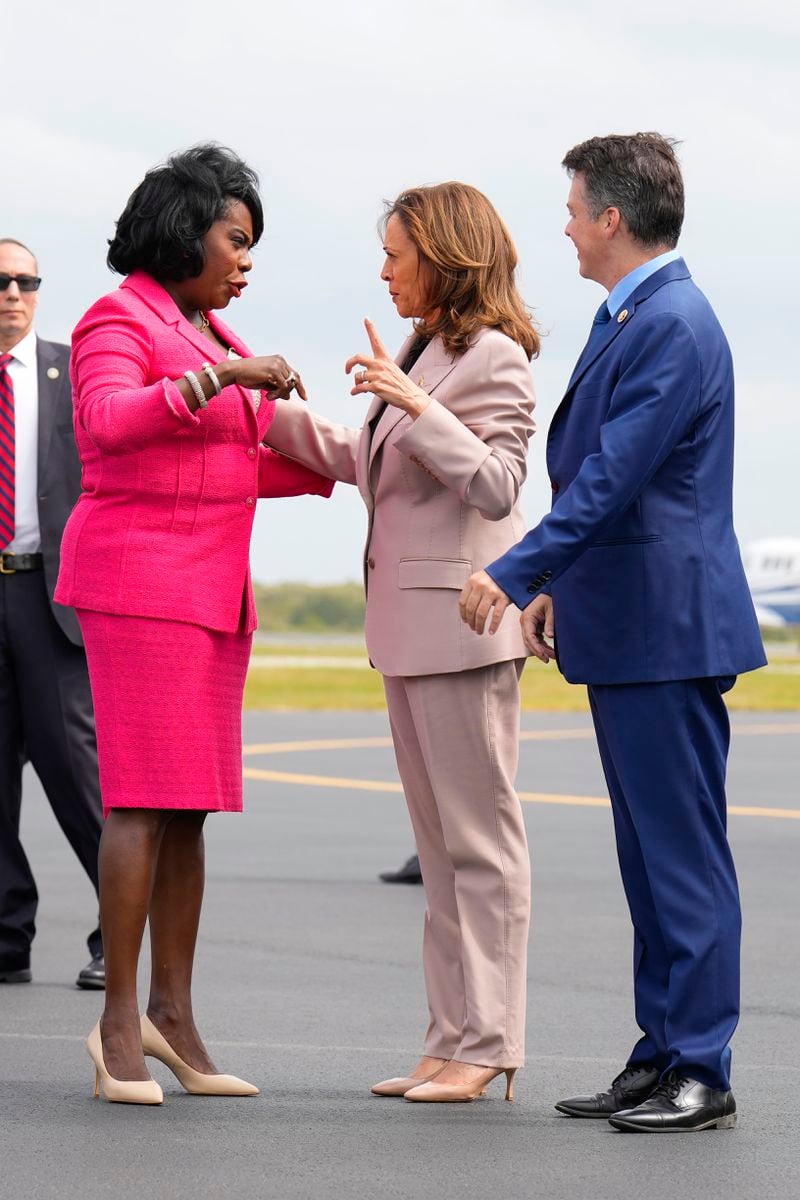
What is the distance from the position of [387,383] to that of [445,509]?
0.36m

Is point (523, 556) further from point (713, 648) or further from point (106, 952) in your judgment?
point (106, 952)

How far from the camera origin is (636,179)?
4402mm

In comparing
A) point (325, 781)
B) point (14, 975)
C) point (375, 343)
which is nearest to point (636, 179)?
point (375, 343)

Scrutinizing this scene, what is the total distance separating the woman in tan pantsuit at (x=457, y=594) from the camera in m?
4.70

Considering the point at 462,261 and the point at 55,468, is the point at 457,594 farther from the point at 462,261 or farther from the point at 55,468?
the point at 55,468

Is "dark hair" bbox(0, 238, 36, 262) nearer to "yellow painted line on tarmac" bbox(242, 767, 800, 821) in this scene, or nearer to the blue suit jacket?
the blue suit jacket

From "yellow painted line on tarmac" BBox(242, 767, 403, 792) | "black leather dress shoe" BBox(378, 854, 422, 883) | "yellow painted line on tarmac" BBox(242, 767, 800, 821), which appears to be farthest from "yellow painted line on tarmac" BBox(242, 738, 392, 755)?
"black leather dress shoe" BBox(378, 854, 422, 883)

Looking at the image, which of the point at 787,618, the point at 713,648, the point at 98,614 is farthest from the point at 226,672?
Result: the point at 787,618

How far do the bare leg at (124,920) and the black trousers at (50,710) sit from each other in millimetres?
1887

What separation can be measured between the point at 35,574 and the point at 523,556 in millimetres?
2678

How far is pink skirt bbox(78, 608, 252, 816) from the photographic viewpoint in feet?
15.2

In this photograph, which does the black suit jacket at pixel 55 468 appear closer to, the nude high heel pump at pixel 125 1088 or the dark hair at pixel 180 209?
the dark hair at pixel 180 209

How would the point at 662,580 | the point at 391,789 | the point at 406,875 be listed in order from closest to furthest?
the point at 662,580 < the point at 406,875 < the point at 391,789

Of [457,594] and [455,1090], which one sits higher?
[457,594]
